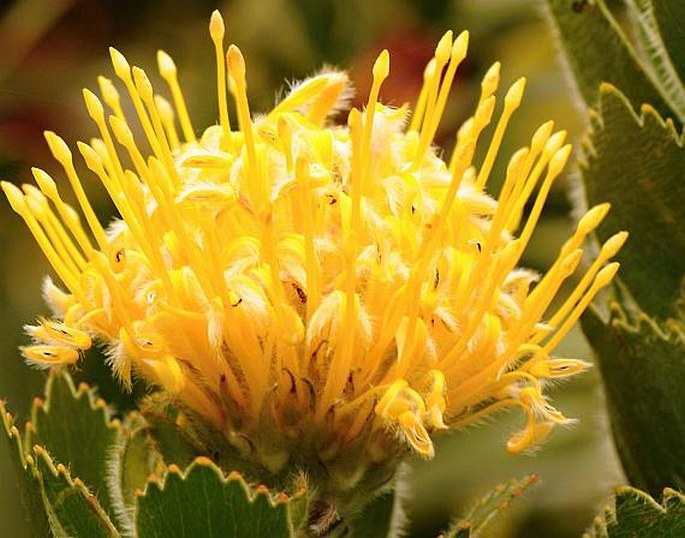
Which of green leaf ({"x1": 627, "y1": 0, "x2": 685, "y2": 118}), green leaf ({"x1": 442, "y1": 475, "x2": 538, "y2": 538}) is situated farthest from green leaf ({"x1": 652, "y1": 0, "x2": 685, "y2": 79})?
green leaf ({"x1": 442, "y1": 475, "x2": 538, "y2": 538})

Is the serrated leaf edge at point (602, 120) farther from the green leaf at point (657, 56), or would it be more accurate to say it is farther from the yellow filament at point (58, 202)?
the yellow filament at point (58, 202)

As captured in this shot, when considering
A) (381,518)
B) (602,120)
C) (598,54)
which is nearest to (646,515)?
(381,518)

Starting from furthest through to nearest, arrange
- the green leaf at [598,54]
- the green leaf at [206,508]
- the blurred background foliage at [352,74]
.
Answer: the blurred background foliage at [352,74] → the green leaf at [598,54] → the green leaf at [206,508]

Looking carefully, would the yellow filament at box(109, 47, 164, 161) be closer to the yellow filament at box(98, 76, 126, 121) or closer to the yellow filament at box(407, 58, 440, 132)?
the yellow filament at box(98, 76, 126, 121)

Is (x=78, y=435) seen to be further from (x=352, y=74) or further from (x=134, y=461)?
(x=352, y=74)

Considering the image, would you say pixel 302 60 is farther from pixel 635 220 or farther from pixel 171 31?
pixel 635 220

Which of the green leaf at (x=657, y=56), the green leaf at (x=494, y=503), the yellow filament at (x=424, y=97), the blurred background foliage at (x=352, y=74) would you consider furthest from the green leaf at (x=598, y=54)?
the blurred background foliage at (x=352, y=74)

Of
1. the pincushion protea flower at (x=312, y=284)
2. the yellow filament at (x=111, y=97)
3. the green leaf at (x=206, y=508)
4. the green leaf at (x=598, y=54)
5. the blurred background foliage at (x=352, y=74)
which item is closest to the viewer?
the green leaf at (x=206, y=508)
